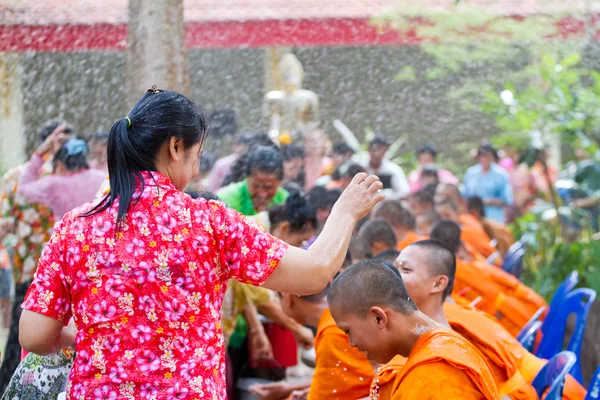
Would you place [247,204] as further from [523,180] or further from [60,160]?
[523,180]

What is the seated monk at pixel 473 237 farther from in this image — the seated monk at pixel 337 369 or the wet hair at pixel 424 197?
the seated monk at pixel 337 369

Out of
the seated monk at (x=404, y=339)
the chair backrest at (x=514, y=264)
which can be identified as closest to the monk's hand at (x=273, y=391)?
the seated monk at (x=404, y=339)

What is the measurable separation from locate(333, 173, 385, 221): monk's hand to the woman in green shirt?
2519mm

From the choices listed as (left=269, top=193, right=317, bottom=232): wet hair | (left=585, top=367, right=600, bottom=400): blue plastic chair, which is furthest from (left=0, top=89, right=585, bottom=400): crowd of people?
(left=269, top=193, right=317, bottom=232): wet hair

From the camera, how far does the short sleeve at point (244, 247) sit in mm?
2332

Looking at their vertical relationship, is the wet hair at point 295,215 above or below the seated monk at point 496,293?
above

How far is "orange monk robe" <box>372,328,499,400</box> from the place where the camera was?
2404mm

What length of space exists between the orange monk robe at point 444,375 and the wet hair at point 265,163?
259 cm

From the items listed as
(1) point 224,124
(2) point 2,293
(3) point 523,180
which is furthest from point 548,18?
(2) point 2,293

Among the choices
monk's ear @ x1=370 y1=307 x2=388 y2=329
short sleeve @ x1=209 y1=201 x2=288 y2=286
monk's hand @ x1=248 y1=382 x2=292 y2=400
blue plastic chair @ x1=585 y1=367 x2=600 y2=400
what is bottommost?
monk's hand @ x1=248 y1=382 x2=292 y2=400

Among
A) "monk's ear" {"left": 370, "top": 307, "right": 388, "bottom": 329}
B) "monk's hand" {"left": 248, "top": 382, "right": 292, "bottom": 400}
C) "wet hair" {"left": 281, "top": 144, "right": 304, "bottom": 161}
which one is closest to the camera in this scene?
"monk's ear" {"left": 370, "top": 307, "right": 388, "bottom": 329}

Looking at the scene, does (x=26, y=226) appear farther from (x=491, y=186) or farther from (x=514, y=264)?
(x=491, y=186)

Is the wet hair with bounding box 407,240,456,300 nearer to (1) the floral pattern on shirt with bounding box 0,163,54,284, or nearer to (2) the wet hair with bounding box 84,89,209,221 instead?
(2) the wet hair with bounding box 84,89,209,221

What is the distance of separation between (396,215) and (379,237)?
142 cm
